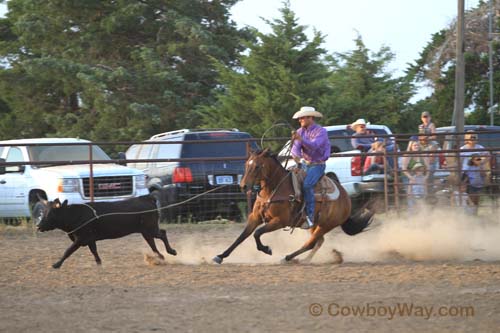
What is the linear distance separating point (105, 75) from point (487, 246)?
1612 centimetres

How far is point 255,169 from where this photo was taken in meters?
9.38

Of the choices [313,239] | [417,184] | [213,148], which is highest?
[213,148]

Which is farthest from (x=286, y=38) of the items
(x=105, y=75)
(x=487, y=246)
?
(x=487, y=246)

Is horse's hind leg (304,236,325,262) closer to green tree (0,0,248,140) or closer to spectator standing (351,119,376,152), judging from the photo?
spectator standing (351,119,376,152)

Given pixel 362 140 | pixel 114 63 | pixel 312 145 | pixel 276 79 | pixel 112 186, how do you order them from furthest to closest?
pixel 114 63 → pixel 276 79 → pixel 362 140 → pixel 112 186 → pixel 312 145

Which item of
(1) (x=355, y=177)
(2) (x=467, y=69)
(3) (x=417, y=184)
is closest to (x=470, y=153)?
(3) (x=417, y=184)

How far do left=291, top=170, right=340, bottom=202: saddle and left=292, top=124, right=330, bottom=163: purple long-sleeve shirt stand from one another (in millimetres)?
226

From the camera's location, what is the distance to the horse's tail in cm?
1029

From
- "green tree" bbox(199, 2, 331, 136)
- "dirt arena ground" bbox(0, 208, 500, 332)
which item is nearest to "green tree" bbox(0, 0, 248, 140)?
"green tree" bbox(199, 2, 331, 136)

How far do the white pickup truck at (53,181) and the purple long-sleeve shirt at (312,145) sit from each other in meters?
4.74

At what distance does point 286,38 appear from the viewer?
845 inches

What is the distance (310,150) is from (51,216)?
10.3 feet

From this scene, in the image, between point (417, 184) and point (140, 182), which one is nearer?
point (417, 184)

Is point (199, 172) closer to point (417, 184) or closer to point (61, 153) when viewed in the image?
point (61, 153)
